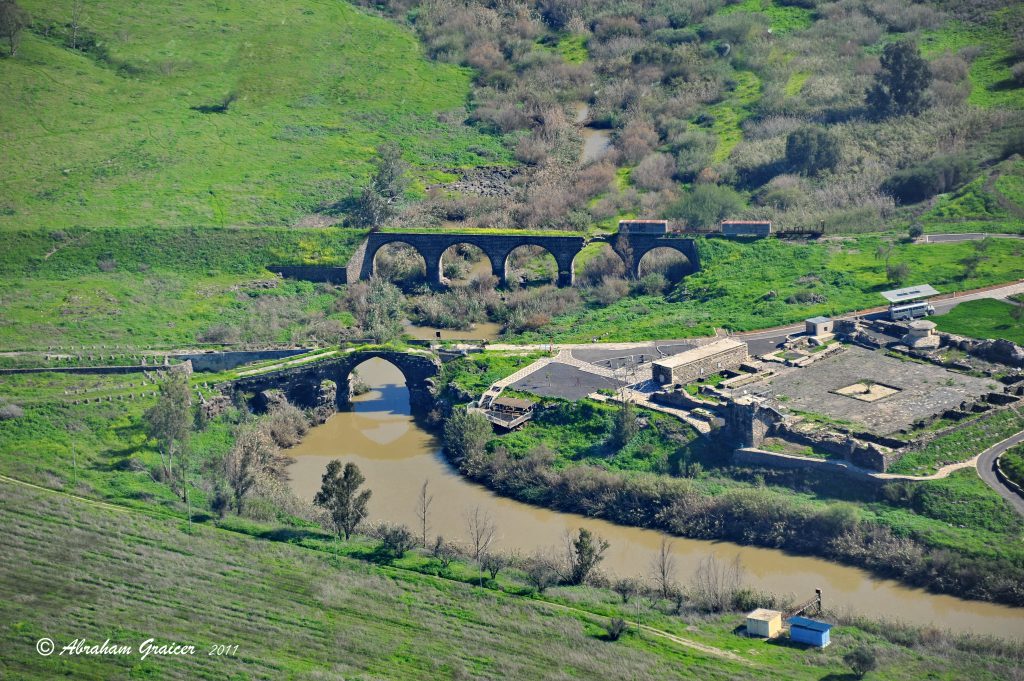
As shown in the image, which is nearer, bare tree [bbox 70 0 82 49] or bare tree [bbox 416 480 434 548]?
bare tree [bbox 416 480 434 548]

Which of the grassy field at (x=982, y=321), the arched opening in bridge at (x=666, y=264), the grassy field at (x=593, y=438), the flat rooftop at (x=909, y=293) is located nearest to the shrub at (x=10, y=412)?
the grassy field at (x=593, y=438)

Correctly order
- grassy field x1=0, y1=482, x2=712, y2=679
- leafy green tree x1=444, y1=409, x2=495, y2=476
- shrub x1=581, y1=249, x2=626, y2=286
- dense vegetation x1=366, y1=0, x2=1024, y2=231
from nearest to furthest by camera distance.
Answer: grassy field x1=0, y1=482, x2=712, y2=679
leafy green tree x1=444, y1=409, x2=495, y2=476
shrub x1=581, y1=249, x2=626, y2=286
dense vegetation x1=366, y1=0, x2=1024, y2=231

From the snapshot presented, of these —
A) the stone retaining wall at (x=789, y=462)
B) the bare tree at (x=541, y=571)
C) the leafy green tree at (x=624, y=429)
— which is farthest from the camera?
the leafy green tree at (x=624, y=429)

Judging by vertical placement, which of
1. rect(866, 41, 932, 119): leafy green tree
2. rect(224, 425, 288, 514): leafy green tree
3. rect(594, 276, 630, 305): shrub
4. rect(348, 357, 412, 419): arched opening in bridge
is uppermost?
rect(866, 41, 932, 119): leafy green tree

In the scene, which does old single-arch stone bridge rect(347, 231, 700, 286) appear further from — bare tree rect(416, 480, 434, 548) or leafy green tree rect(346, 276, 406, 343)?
bare tree rect(416, 480, 434, 548)

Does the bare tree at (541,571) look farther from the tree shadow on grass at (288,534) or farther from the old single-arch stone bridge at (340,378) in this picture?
the old single-arch stone bridge at (340,378)

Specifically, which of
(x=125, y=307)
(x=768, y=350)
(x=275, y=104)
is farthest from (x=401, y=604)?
(x=275, y=104)

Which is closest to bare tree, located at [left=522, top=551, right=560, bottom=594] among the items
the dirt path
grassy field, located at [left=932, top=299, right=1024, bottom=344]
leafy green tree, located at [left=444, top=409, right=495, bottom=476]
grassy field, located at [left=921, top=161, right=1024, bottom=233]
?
the dirt path

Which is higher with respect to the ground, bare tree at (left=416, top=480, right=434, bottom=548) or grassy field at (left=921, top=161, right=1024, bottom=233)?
grassy field at (left=921, top=161, right=1024, bottom=233)
